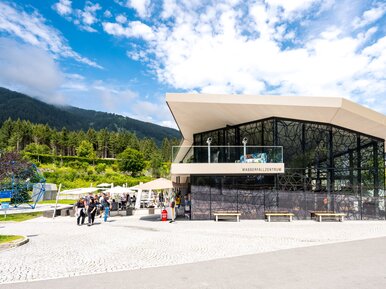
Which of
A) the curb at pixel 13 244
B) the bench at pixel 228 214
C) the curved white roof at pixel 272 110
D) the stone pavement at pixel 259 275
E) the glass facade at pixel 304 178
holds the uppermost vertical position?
the curved white roof at pixel 272 110

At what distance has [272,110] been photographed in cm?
1983

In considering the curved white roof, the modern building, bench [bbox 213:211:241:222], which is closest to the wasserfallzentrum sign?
the modern building

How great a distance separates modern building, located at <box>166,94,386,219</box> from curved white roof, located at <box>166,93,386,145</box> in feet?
0.18

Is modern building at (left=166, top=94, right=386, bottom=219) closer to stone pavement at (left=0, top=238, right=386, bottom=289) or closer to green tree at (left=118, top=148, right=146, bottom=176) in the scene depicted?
stone pavement at (left=0, top=238, right=386, bottom=289)

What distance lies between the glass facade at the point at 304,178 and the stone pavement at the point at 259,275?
10198 mm

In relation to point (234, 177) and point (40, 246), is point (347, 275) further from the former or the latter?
point (234, 177)

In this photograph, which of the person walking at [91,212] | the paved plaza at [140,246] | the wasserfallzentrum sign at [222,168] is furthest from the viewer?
the wasserfallzentrum sign at [222,168]

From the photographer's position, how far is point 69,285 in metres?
6.38

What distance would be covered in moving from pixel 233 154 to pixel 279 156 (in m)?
2.95

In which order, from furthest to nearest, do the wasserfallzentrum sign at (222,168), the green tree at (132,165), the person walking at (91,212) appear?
the green tree at (132,165), the wasserfallzentrum sign at (222,168), the person walking at (91,212)

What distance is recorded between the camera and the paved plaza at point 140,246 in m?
7.89

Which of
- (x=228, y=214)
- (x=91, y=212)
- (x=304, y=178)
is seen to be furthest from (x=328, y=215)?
(x=91, y=212)

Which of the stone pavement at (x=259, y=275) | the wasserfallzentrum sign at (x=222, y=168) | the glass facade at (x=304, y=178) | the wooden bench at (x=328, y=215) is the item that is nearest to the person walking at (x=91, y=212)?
the wasserfallzentrum sign at (x=222, y=168)

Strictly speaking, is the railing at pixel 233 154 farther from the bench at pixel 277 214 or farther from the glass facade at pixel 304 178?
the bench at pixel 277 214
